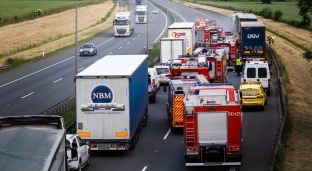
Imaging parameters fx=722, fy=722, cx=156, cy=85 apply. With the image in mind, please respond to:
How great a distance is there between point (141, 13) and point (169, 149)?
9343cm

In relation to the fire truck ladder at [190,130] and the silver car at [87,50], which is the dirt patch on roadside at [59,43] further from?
the fire truck ladder at [190,130]

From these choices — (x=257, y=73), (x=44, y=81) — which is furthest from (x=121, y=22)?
(x=257, y=73)

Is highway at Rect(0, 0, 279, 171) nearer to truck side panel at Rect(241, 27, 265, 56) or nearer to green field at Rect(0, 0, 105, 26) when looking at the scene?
truck side panel at Rect(241, 27, 265, 56)

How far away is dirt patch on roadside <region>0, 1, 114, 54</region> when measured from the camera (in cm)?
8362

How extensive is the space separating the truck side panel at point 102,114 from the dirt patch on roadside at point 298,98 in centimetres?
625

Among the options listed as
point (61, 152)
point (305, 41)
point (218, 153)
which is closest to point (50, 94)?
point (218, 153)

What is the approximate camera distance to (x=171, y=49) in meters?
55.8

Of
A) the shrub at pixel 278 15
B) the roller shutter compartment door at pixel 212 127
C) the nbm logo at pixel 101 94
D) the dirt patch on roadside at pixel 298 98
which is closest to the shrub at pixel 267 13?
the shrub at pixel 278 15

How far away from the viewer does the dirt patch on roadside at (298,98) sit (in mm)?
26438

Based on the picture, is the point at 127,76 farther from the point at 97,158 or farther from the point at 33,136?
the point at 33,136

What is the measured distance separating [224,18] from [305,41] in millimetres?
49075

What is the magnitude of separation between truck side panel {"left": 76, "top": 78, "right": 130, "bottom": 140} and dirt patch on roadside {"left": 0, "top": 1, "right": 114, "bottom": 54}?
48194 millimetres

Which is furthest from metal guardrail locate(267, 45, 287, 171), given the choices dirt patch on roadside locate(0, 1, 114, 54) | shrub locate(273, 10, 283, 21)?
shrub locate(273, 10, 283, 21)

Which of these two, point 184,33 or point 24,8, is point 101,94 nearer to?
point 184,33
